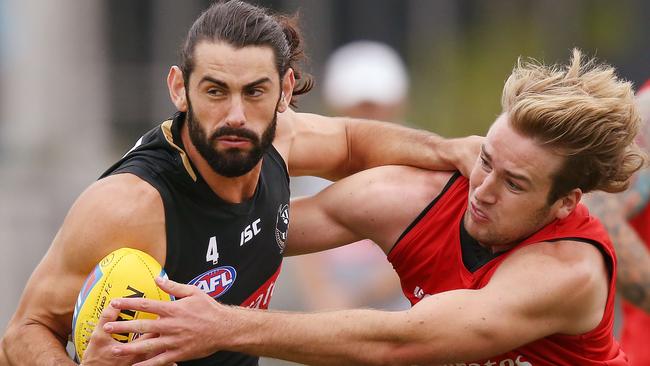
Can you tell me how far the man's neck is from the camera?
5.49 m

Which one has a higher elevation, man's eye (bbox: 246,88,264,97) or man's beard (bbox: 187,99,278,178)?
man's eye (bbox: 246,88,264,97)

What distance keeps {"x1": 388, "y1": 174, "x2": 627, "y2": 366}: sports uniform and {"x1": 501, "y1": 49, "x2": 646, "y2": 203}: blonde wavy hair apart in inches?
8.0

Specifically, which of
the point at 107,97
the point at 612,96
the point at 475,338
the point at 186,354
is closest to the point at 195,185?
the point at 186,354

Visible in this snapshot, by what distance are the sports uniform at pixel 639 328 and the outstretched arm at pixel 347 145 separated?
1.63 meters

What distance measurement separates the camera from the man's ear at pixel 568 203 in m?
5.55

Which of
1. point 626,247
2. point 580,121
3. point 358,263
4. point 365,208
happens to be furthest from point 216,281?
point 358,263

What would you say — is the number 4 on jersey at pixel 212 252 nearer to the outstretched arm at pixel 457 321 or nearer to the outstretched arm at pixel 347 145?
the outstretched arm at pixel 457 321

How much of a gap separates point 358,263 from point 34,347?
14.4 feet

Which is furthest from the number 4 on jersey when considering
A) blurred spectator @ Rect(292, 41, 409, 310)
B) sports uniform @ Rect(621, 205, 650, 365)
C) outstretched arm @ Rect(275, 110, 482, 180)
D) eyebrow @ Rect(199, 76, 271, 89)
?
blurred spectator @ Rect(292, 41, 409, 310)

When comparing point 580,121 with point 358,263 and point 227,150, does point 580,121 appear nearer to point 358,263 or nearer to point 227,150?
point 227,150

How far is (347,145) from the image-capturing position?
6.46 metres

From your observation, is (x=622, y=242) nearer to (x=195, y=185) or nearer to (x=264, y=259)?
(x=264, y=259)

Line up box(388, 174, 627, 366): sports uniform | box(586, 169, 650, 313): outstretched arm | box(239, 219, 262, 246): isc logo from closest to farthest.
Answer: box(388, 174, 627, 366): sports uniform
box(239, 219, 262, 246): isc logo
box(586, 169, 650, 313): outstretched arm

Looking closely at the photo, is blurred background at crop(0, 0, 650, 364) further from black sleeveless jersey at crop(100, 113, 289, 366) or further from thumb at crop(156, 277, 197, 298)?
thumb at crop(156, 277, 197, 298)
